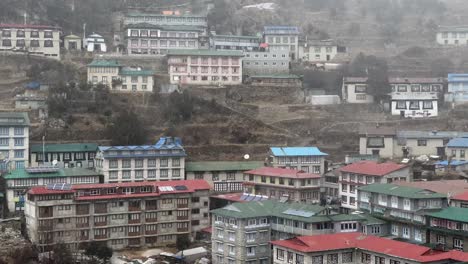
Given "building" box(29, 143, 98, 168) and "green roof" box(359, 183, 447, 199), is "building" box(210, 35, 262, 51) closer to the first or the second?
"building" box(29, 143, 98, 168)

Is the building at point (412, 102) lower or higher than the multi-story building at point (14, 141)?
higher

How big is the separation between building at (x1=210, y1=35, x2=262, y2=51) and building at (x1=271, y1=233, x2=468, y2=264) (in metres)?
33.1

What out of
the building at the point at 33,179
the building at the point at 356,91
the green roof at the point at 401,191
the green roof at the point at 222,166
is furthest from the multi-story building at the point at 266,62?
the green roof at the point at 401,191

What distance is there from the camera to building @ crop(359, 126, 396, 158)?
46.9 m

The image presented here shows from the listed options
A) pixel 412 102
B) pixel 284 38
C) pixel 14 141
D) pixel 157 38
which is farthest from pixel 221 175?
pixel 284 38

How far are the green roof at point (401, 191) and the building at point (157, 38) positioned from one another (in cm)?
2902

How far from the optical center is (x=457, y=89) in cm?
5438

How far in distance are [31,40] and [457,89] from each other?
106 ft

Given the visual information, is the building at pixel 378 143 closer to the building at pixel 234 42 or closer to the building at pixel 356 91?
the building at pixel 356 91

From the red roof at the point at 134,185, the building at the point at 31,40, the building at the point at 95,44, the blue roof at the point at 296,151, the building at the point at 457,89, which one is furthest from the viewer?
the building at the point at 95,44

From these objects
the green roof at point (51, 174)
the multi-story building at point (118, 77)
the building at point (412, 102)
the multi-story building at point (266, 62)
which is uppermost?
the multi-story building at point (266, 62)

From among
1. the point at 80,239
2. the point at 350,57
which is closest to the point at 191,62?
the point at 350,57

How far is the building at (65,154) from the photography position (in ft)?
142

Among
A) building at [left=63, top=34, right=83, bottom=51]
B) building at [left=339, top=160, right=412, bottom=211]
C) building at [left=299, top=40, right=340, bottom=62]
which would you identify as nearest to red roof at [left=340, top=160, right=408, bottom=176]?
building at [left=339, top=160, right=412, bottom=211]
